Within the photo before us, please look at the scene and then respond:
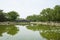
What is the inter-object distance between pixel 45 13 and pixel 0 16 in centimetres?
2221

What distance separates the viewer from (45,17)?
72812 mm

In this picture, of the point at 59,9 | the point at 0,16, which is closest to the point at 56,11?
the point at 59,9

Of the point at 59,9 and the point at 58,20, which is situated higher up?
the point at 59,9

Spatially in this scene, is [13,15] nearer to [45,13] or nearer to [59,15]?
[45,13]

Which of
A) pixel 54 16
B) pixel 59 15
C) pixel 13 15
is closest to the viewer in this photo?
pixel 59 15

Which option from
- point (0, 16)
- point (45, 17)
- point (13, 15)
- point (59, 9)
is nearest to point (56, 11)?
point (59, 9)

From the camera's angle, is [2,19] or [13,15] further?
[13,15]

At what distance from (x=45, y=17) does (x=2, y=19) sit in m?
20.6

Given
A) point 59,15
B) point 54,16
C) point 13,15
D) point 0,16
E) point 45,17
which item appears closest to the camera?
point 59,15

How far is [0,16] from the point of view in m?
65.2

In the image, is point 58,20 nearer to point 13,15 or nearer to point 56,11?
point 56,11

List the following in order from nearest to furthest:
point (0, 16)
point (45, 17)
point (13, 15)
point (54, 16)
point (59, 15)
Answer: point (59, 15)
point (54, 16)
point (0, 16)
point (45, 17)
point (13, 15)

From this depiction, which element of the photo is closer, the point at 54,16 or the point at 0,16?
the point at 54,16

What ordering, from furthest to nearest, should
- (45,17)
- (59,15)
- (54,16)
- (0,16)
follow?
(45,17)
(0,16)
(54,16)
(59,15)
